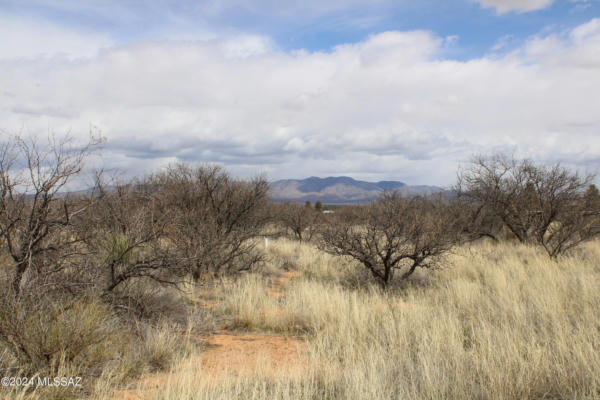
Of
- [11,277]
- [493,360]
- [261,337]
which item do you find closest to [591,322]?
[493,360]

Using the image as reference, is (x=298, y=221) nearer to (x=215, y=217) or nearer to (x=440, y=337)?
(x=215, y=217)

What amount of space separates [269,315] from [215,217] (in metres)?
5.96

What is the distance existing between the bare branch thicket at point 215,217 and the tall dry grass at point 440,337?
59.2 inches

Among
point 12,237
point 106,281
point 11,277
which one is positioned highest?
point 12,237

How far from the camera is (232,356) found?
17.3 feet

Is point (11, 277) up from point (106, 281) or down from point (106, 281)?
up

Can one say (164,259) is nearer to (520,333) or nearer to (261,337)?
(261,337)

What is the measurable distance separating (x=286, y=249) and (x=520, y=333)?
465 inches

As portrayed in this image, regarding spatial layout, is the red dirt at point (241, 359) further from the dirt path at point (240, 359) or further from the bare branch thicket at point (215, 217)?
the bare branch thicket at point (215, 217)

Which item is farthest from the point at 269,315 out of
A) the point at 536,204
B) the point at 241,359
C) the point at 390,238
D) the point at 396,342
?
the point at 536,204

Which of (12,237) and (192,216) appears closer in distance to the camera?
(12,237)

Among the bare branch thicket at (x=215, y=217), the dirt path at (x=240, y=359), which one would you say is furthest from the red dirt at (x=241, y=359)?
the bare branch thicket at (x=215, y=217)

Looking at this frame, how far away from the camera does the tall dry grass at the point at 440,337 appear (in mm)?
3766

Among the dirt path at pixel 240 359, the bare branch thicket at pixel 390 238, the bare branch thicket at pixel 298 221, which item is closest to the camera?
the dirt path at pixel 240 359
